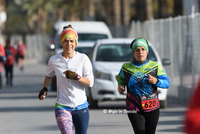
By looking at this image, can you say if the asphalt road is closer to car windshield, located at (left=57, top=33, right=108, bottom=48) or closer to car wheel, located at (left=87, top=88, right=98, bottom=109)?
car wheel, located at (left=87, top=88, right=98, bottom=109)

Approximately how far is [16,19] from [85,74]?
9080 centimetres

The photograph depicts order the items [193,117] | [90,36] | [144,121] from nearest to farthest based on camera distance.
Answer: [193,117]
[144,121]
[90,36]

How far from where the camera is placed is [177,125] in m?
9.40

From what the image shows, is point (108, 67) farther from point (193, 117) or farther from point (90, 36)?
point (193, 117)

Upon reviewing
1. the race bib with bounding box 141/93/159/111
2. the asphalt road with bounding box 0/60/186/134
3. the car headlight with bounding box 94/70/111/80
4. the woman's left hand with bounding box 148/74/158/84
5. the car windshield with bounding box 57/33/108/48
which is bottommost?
the asphalt road with bounding box 0/60/186/134

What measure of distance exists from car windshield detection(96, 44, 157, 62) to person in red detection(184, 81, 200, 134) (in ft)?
33.1

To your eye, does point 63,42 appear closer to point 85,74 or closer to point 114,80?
point 85,74

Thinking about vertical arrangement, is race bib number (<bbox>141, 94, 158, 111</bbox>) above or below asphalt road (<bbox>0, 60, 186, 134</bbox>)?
above

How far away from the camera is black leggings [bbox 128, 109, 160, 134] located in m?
5.16

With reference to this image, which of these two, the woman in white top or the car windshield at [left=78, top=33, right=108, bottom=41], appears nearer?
the woman in white top

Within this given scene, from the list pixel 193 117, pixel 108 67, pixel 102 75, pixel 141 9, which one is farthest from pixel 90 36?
pixel 193 117

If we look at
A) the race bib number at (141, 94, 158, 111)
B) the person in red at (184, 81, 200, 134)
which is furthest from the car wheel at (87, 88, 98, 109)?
the person in red at (184, 81, 200, 134)

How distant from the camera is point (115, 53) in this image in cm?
1230

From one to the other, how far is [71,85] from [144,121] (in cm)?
82
